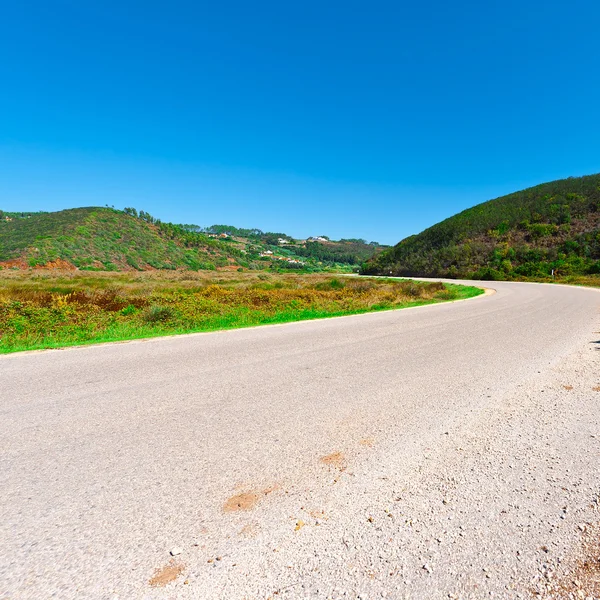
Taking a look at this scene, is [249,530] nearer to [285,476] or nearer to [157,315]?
[285,476]

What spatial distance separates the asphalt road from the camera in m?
1.96

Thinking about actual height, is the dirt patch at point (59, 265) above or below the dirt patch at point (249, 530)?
above

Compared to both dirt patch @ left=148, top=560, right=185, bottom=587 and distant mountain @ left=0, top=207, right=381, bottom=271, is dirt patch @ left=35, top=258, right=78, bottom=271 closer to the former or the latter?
distant mountain @ left=0, top=207, right=381, bottom=271

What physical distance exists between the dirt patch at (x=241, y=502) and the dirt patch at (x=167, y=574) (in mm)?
503

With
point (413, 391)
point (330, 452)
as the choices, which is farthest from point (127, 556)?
point (413, 391)

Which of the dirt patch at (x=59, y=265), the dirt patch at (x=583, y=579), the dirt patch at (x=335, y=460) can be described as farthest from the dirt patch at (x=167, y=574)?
the dirt patch at (x=59, y=265)

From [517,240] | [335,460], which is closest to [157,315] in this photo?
[335,460]

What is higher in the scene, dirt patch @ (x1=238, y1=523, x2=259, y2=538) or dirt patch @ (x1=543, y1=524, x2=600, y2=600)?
dirt patch @ (x1=238, y1=523, x2=259, y2=538)

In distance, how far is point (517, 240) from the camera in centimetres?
5372

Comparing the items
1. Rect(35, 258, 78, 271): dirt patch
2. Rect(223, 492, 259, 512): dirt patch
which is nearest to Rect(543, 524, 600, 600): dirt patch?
Rect(223, 492, 259, 512): dirt patch

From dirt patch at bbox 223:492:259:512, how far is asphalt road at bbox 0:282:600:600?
13 millimetres

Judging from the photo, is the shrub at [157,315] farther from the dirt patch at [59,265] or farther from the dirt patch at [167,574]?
the dirt patch at [59,265]

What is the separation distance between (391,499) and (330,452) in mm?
770

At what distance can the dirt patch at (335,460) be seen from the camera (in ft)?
10.00
